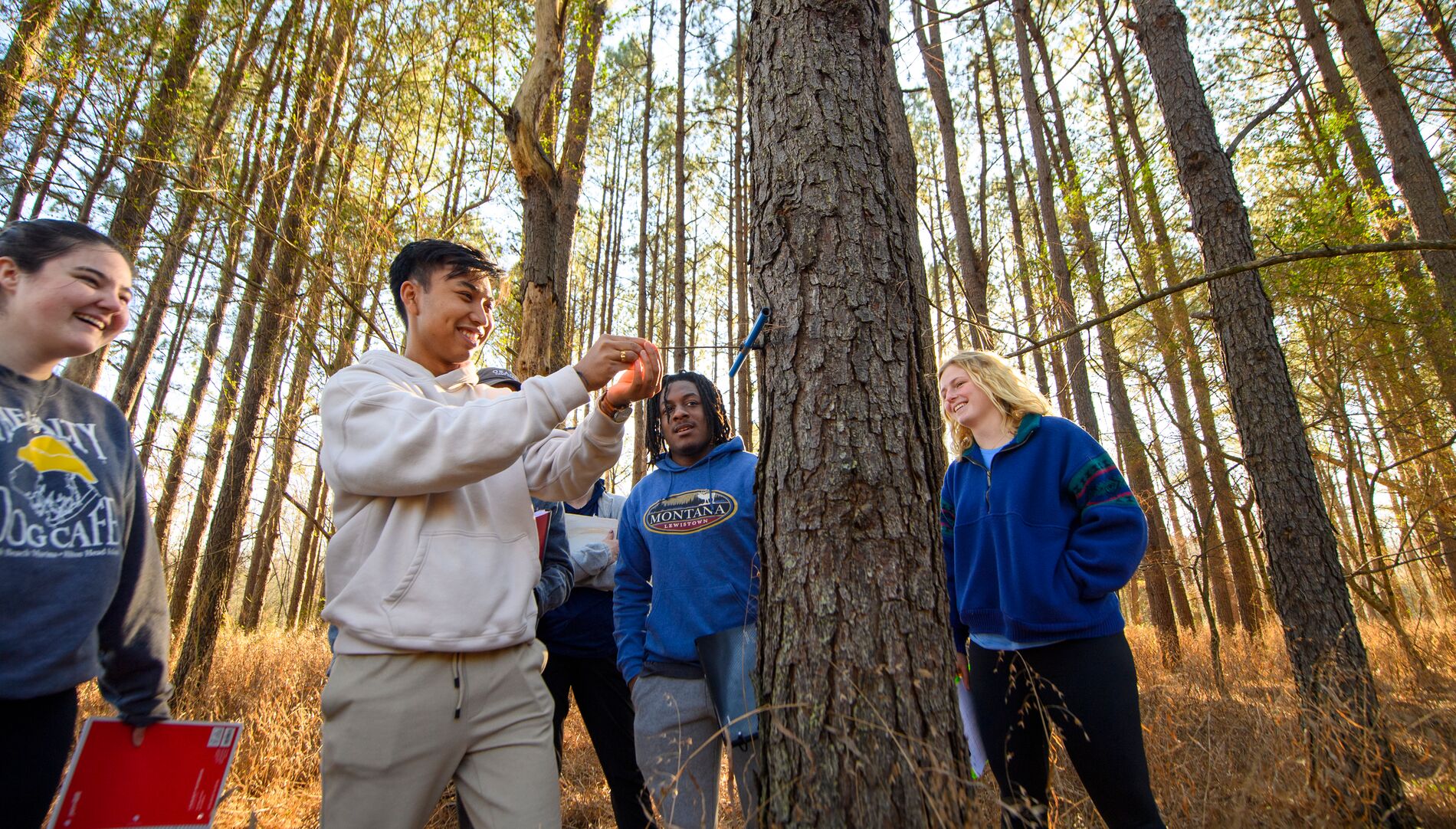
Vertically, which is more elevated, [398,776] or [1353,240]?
[1353,240]

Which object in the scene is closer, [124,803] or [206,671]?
[124,803]

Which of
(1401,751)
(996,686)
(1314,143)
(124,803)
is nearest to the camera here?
(124,803)

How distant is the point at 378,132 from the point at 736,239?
8377 millimetres

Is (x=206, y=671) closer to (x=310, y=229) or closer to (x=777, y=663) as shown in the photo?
(x=310, y=229)

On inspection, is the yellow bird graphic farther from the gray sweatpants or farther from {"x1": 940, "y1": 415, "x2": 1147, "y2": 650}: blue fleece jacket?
{"x1": 940, "y1": 415, "x2": 1147, "y2": 650}: blue fleece jacket

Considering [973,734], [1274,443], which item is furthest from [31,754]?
Answer: [1274,443]

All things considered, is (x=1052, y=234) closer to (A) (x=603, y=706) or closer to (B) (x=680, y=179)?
(B) (x=680, y=179)

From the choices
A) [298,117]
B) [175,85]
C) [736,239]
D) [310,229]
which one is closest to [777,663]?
[310,229]

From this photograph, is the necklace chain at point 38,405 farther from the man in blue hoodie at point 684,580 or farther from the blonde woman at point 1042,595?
the blonde woman at point 1042,595

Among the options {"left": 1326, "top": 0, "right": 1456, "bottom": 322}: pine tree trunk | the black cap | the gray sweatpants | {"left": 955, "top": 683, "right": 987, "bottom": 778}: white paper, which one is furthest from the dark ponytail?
{"left": 1326, "top": 0, "right": 1456, "bottom": 322}: pine tree trunk

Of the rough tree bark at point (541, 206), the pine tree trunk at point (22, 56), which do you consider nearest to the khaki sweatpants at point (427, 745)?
the rough tree bark at point (541, 206)

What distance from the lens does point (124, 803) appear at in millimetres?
1409

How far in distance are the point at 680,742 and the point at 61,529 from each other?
1508mm

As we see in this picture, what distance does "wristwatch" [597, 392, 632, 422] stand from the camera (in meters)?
1.61
